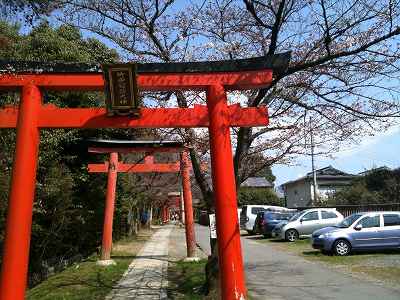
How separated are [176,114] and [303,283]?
5.62m

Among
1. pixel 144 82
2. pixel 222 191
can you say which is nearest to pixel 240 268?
pixel 222 191

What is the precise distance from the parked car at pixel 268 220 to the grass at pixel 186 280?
41.8 feet

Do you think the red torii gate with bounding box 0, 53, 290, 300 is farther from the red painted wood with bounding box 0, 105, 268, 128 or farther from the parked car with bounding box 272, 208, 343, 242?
the parked car with bounding box 272, 208, 343, 242

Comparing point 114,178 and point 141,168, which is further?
point 141,168

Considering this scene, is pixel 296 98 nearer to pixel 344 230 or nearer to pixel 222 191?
pixel 222 191

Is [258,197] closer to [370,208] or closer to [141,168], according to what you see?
[370,208]

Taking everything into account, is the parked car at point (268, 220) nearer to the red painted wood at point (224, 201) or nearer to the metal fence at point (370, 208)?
the metal fence at point (370, 208)

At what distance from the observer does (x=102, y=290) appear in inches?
461

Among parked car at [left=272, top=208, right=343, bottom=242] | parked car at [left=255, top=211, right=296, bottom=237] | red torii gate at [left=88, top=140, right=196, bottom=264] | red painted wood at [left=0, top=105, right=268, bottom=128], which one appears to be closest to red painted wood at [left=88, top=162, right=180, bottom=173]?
red torii gate at [left=88, top=140, right=196, bottom=264]

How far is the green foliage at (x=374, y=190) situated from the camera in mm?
36312

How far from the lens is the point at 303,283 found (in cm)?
1167

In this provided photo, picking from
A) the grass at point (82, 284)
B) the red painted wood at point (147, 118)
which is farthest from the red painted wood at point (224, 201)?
the grass at point (82, 284)

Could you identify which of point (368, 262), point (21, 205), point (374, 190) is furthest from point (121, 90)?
point (374, 190)

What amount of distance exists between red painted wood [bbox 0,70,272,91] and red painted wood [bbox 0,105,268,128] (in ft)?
1.34
